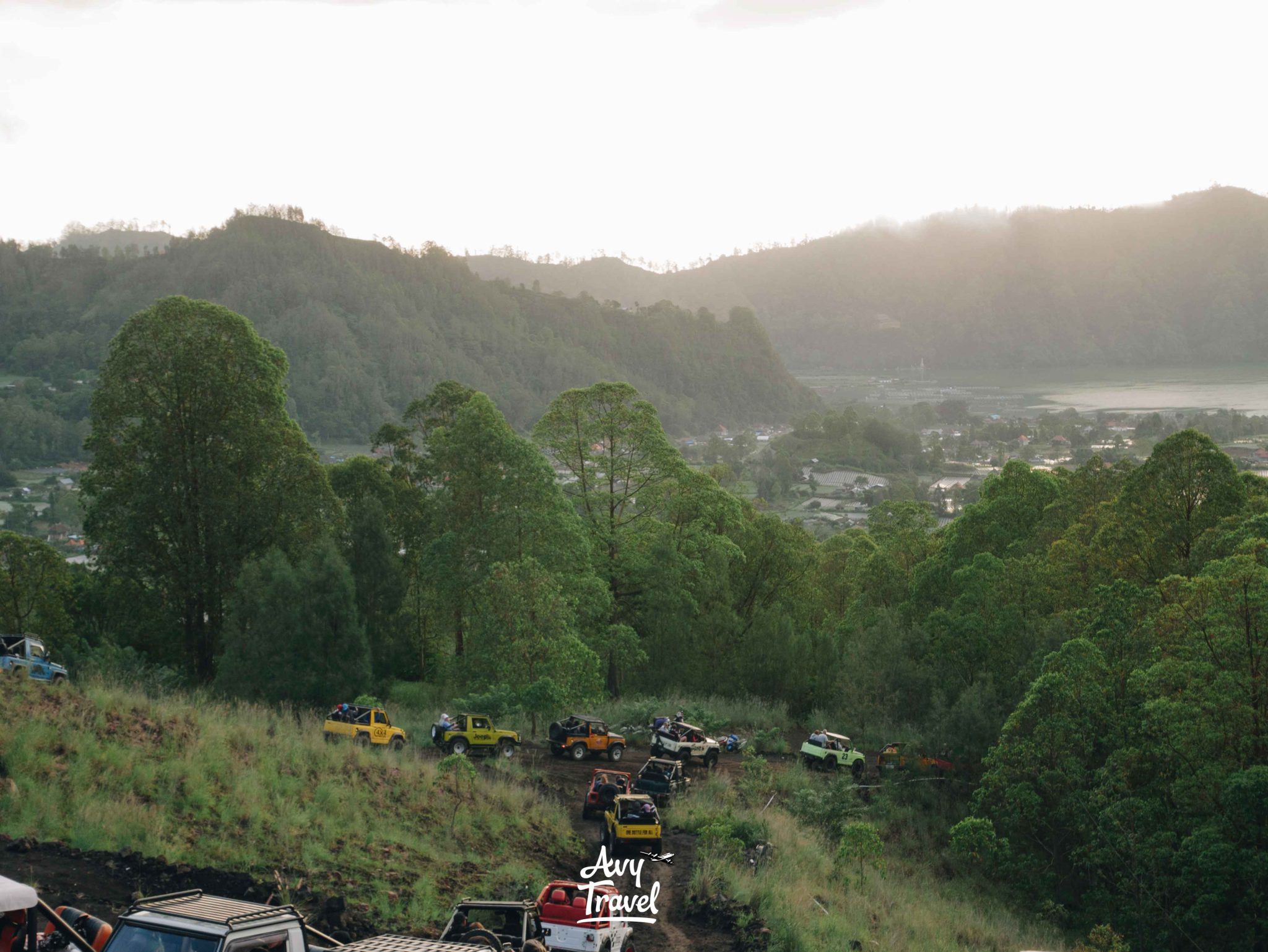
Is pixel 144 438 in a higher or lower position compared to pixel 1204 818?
higher

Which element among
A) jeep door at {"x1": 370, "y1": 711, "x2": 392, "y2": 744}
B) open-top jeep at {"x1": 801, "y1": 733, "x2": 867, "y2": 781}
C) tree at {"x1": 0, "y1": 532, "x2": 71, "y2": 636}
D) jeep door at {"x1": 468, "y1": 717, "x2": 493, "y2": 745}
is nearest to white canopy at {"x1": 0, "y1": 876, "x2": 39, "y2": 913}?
jeep door at {"x1": 370, "y1": 711, "x2": 392, "y2": 744}

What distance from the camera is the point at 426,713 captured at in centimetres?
2825

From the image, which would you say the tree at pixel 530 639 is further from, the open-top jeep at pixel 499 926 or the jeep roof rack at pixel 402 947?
the jeep roof rack at pixel 402 947

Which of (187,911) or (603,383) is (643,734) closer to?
(603,383)

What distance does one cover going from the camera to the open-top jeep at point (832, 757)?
27672 mm

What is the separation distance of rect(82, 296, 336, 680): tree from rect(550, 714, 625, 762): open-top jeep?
38.0 ft

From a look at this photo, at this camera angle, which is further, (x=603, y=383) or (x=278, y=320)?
(x=278, y=320)

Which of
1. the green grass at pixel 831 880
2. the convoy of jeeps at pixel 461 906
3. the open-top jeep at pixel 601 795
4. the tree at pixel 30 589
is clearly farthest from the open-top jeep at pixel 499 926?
the tree at pixel 30 589

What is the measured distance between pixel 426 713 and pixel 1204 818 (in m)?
20.0

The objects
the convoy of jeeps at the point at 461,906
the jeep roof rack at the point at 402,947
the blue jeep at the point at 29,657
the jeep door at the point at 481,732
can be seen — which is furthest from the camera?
the jeep door at the point at 481,732

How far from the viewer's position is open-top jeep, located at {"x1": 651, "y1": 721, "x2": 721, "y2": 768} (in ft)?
83.3

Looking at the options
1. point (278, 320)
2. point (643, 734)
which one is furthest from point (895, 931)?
point (278, 320)

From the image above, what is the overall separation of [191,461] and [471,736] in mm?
13161

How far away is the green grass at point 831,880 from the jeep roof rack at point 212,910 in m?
8.00
